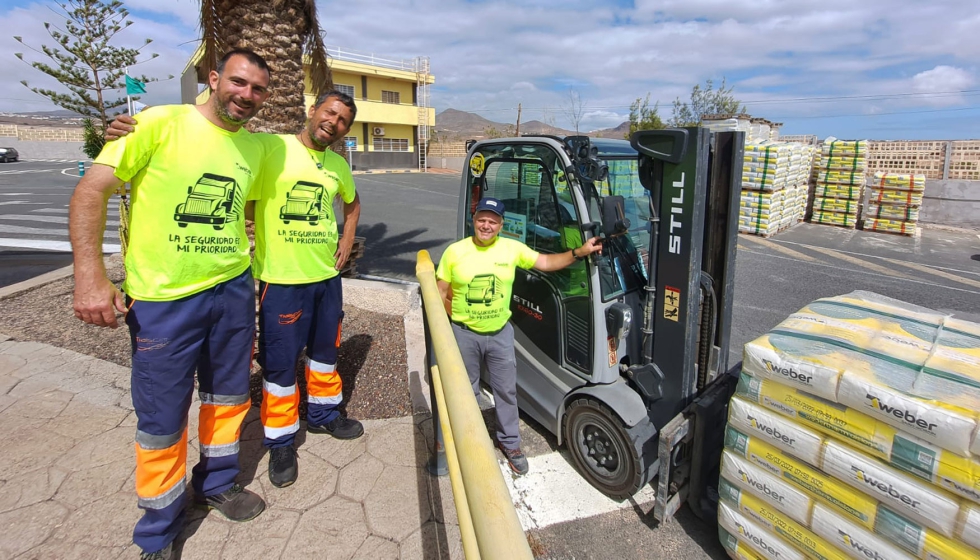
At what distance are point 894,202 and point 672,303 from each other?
1415 cm

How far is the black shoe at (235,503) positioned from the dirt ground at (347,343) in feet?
3.42

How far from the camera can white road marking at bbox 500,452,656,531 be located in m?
2.79

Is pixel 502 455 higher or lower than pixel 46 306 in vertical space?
lower

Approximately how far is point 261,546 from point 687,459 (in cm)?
223

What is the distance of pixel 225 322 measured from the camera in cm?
232

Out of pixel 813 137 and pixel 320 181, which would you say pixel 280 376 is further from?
pixel 813 137

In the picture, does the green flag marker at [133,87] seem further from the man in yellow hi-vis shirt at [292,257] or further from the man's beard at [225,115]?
the man's beard at [225,115]

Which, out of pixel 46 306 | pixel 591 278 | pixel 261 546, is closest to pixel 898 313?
pixel 591 278

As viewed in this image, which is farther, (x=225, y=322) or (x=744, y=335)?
(x=744, y=335)

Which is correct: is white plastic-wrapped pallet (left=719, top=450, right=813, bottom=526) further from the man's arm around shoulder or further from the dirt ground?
the man's arm around shoulder

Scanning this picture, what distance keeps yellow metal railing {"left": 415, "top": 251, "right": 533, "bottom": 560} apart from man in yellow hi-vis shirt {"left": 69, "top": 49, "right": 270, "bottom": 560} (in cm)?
128

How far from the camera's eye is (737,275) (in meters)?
8.28

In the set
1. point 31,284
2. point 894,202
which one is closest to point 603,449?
point 31,284

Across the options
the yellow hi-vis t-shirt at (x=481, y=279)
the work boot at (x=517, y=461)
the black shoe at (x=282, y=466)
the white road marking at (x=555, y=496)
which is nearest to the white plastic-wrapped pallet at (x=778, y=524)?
the white road marking at (x=555, y=496)
